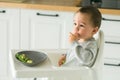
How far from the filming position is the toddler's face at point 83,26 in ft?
5.14

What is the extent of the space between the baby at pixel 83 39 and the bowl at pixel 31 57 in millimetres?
108

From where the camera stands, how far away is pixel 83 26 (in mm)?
1573

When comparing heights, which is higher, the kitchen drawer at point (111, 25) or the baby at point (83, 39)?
the baby at point (83, 39)

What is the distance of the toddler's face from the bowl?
0.73ft

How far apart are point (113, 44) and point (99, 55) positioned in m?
1.18

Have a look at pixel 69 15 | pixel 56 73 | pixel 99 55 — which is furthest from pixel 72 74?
pixel 69 15

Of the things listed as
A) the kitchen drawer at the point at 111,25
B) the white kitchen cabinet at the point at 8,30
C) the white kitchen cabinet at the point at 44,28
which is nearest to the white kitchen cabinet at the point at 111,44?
the kitchen drawer at the point at 111,25

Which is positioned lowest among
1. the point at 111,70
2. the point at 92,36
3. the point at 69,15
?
the point at 111,70

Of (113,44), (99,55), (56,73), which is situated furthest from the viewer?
(113,44)

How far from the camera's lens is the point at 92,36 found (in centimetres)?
162

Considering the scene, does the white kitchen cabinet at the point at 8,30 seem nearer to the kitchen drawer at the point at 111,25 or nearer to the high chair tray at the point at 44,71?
the kitchen drawer at the point at 111,25

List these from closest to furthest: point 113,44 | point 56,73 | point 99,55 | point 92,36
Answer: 1. point 56,73
2. point 99,55
3. point 92,36
4. point 113,44

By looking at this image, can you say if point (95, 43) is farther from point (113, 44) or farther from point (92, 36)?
point (113, 44)

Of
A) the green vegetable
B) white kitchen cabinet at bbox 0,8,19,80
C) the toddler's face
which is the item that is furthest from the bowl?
white kitchen cabinet at bbox 0,8,19,80
